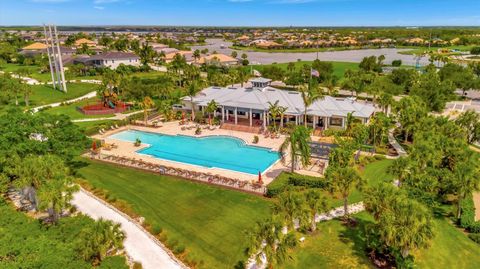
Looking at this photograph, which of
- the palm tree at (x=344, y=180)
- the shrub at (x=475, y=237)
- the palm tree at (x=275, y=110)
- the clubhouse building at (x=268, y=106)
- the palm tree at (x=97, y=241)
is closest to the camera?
the palm tree at (x=97, y=241)

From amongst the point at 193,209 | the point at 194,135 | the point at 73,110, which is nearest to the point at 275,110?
the point at 194,135

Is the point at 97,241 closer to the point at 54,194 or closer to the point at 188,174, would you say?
the point at 54,194

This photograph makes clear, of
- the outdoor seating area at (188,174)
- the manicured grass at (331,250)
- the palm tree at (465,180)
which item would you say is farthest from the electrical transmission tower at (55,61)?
the palm tree at (465,180)

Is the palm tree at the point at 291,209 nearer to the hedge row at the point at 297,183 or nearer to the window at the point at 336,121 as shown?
the hedge row at the point at 297,183

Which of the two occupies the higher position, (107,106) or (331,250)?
(107,106)

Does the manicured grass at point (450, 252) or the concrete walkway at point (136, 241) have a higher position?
the concrete walkway at point (136, 241)

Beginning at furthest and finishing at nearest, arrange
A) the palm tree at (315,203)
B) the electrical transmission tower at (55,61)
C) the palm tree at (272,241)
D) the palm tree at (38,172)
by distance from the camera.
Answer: the electrical transmission tower at (55,61), the palm tree at (38,172), the palm tree at (315,203), the palm tree at (272,241)

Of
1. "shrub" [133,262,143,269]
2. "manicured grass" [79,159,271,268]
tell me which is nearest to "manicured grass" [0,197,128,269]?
"shrub" [133,262,143,269]
